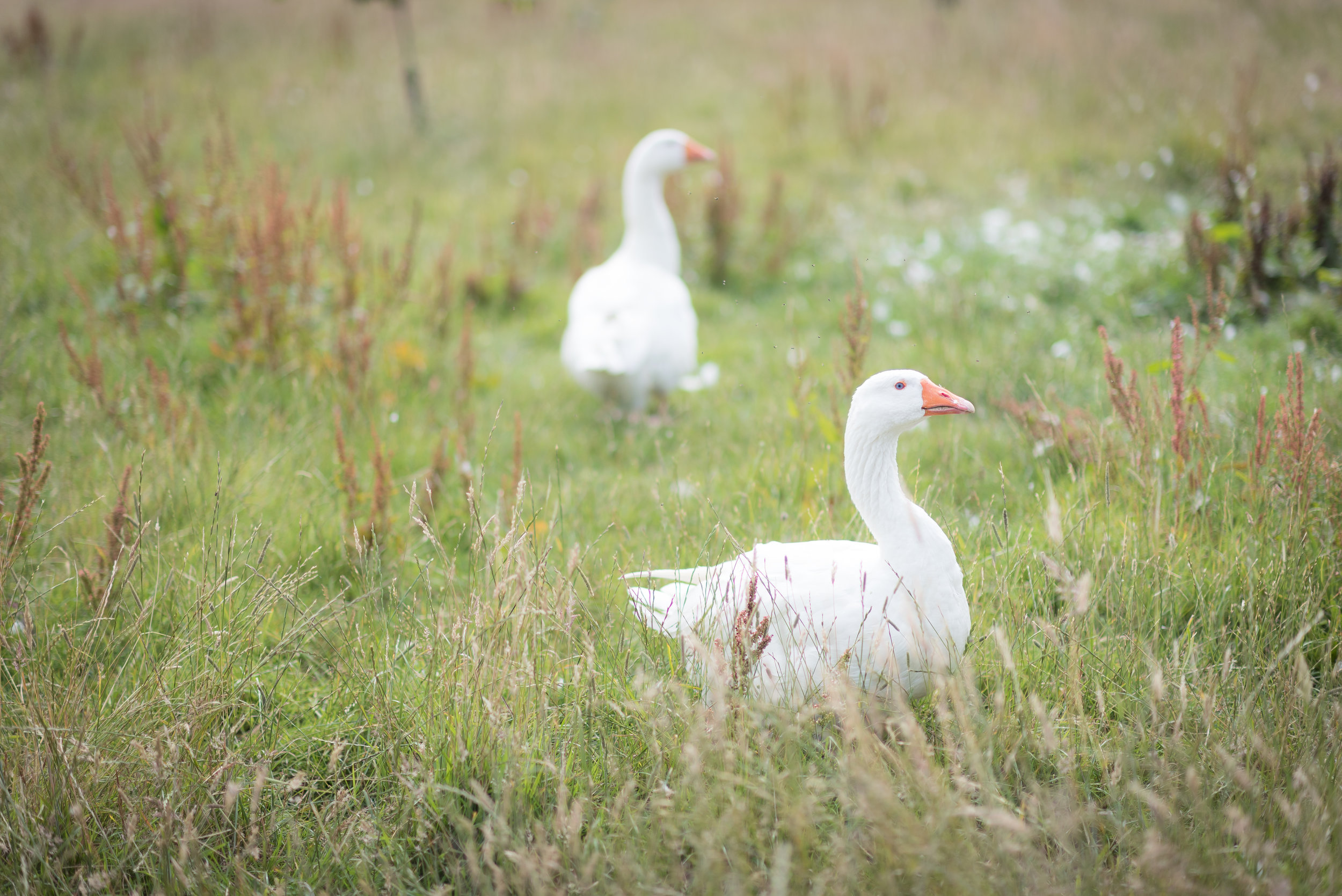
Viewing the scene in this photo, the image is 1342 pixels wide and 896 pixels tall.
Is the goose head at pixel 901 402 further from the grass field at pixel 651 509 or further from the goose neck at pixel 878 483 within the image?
the grass field at pixel 651 509

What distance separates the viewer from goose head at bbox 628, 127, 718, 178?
16.7 ft

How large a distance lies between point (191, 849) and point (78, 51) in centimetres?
1456

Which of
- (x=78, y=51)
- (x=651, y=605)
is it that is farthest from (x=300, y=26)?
(x=651, y=605)

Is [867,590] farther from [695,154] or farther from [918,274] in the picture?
[918,274]

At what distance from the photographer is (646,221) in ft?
16.7

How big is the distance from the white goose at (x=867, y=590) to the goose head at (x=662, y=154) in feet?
10.7

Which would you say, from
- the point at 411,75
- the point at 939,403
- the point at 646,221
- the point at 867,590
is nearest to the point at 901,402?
the point at 939,403

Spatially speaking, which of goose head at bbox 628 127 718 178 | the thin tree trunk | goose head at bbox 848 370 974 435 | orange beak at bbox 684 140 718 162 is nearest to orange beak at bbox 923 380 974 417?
goose head at bbox 848 370 974 435

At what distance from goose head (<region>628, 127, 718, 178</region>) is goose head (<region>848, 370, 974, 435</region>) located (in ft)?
10.8

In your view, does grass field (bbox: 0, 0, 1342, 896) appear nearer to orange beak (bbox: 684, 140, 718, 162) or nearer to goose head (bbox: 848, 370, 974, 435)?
goose head (bbox: 848, 370, 974, 435)

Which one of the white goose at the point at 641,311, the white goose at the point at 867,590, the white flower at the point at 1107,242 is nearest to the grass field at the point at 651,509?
the white flower at the point at 1107,242

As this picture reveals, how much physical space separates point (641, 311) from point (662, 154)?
3.80 ft

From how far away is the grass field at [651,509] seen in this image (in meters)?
1.83

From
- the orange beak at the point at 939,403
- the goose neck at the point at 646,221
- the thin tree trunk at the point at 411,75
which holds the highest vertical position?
the thin tree trunk at the point at 411,75
